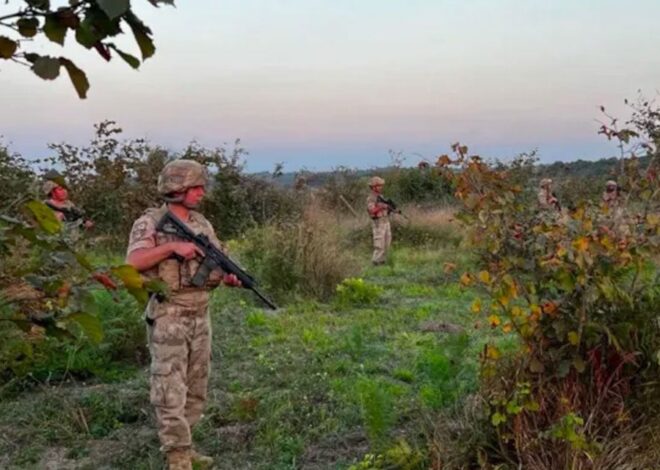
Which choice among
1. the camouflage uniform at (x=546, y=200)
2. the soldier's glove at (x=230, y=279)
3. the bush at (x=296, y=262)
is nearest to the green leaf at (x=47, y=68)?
the soldier's glove at (x=230, y=279)

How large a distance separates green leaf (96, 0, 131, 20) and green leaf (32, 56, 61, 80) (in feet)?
0.60

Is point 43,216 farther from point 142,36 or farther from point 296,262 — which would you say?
point 296,262

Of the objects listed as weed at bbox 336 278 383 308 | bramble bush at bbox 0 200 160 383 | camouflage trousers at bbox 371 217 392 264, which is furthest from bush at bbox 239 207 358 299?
bramble bush at bbox 0 200 160 383

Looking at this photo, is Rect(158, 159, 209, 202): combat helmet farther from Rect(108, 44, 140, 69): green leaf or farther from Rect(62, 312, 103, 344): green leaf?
Rect(108, 44, 140, 69): green leaf

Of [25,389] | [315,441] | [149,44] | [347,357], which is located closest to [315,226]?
[347,357]

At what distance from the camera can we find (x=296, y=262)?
967 cm

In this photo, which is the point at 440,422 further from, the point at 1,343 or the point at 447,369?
the point at 1,343

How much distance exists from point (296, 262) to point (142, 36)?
337 inches

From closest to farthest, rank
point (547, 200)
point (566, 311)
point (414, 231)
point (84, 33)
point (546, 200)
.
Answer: point (84, 33), point (566, 311), point (546, 200), point (547, 200), point (414, 231)

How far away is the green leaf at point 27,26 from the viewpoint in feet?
3.84

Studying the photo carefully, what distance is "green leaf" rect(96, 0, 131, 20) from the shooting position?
991 mm

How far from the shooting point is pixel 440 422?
3.96 meters

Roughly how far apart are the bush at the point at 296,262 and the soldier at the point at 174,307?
5213 millimetres

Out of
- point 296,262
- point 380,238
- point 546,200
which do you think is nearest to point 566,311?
point 546,200
